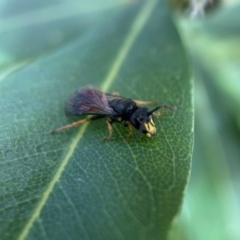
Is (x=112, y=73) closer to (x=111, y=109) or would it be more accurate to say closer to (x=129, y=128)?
(x=111, y=109)

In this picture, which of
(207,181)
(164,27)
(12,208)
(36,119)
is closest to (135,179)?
(12,208)

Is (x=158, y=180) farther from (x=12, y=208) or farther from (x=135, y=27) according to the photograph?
(x=135, y=27)

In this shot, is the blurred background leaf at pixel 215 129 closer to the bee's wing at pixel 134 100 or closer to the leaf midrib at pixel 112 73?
the leaf midrib at pixel 112 73

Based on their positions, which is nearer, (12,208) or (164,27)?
(12,208)

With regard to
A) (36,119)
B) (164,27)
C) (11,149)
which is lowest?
(11,149)

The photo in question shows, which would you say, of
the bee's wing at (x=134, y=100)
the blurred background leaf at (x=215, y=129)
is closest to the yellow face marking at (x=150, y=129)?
the bee's wing at (x=134, y=100)

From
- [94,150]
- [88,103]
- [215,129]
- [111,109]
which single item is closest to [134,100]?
[111,109]
